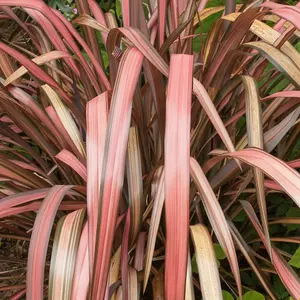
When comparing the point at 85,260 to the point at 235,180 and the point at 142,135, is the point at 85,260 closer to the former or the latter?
the point at 142,135

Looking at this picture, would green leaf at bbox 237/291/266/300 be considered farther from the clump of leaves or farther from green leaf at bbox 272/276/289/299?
green leaf at bbox 272/276/289/299

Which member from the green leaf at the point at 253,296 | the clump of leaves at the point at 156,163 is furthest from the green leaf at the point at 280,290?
the green leaf at the point at 253,296

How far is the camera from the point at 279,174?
0.78 m

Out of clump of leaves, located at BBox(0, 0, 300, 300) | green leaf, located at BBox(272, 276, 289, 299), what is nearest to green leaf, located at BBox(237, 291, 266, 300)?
clump of leaves, located at BBox(0, 0, 300, 300)

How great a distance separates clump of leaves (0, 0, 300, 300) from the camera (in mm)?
762

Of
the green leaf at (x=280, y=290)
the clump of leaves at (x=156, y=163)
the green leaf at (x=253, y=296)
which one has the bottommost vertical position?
the green leaf at (x=253, y=296)

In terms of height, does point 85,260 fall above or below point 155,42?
below

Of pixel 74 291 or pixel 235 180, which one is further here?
pixel 235 180

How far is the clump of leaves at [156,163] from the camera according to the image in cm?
76

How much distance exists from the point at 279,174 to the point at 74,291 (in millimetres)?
361

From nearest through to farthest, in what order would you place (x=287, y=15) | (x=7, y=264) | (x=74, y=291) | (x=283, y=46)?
(x=74, y=291), (x=287, y=15), (x=283, y=46), (x=7, y=264)

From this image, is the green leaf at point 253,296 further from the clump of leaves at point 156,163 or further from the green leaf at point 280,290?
the green leaf at point 280,290

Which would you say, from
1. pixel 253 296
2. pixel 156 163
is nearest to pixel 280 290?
pixel 253 296

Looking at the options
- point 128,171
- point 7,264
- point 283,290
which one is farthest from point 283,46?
point 7,264
